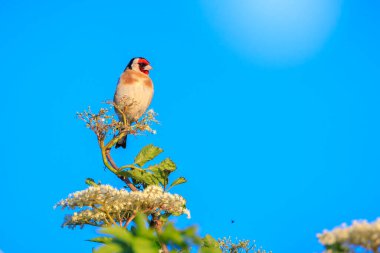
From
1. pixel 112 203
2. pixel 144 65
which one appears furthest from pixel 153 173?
pixel 144 65

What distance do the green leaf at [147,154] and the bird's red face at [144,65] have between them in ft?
17.2

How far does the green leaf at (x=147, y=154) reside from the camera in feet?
25.4

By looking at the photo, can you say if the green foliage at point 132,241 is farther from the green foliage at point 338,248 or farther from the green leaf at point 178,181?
the green leaf at point 178,181

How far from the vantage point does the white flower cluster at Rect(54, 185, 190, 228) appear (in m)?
5.96

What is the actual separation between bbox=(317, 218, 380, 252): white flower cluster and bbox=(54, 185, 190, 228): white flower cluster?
346cm

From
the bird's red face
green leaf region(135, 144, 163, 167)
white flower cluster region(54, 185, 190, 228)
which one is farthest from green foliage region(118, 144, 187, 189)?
the bird's red face

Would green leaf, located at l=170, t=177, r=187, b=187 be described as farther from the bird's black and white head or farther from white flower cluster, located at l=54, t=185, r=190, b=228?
the bird's black and white head

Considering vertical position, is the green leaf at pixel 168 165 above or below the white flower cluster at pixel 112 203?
above

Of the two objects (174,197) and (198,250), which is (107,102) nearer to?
(174,197)

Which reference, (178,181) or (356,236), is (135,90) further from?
(356,236)

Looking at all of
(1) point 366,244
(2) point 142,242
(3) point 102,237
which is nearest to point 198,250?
(2) point 142,242

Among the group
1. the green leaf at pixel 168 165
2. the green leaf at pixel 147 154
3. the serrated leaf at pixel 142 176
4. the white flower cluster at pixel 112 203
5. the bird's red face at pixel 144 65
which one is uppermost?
the bird's red face at pixel 144 65

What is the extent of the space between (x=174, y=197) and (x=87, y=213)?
3.36 ft

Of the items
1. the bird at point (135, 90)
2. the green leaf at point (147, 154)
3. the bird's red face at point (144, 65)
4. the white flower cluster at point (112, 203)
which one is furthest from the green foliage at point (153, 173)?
the bird's red face at point (144, 65)
